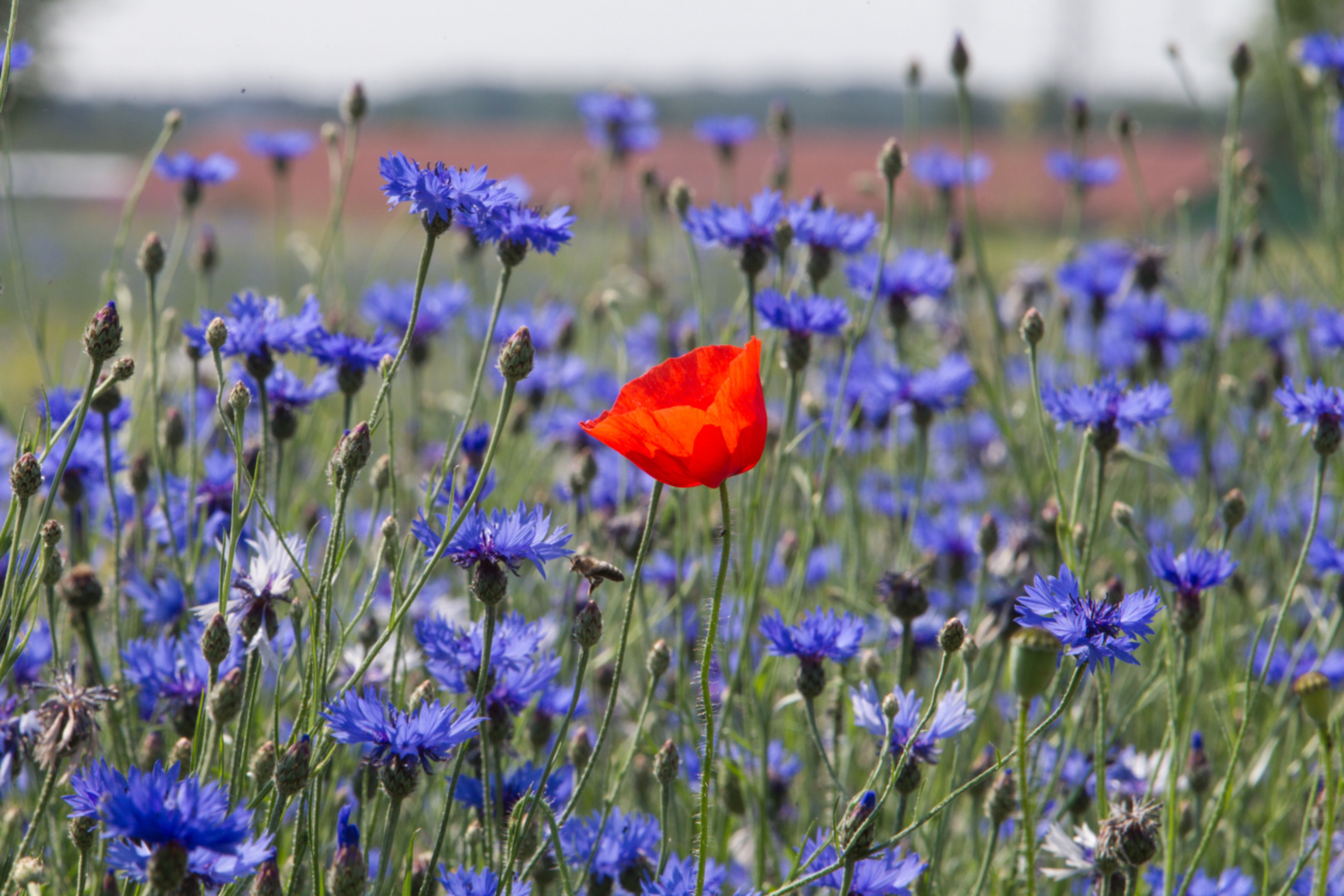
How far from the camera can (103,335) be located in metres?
1.00

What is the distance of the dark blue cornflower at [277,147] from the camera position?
2328 millimetres

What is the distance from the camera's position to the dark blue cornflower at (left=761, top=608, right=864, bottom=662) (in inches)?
49.5

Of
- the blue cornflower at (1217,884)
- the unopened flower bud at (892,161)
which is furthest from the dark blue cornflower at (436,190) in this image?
the blue cornflower at (1217,884)

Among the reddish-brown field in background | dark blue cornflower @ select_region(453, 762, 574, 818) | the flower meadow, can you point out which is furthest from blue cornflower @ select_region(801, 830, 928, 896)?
the reddish-brown field in background

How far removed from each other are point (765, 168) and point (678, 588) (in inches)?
249

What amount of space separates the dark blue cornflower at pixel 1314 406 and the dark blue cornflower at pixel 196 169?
5.44 ft

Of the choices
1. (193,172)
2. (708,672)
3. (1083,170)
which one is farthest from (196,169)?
(1083,170)

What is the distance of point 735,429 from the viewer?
937mm

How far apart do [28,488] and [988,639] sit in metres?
1.15

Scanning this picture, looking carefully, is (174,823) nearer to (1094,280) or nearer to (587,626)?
(587,626)

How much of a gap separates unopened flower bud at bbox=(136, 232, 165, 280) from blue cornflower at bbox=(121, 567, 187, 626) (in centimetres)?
40

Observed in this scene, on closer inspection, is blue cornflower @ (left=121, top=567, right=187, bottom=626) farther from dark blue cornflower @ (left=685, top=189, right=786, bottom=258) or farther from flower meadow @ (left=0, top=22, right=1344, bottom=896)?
dark blue cornflower @ (left=685, top=189, right=786, bottom=258)

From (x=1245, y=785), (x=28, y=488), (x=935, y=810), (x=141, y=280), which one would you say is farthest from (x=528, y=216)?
(x=141, y=280)

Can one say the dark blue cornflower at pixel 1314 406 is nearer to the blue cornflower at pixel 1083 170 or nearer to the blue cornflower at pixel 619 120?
the blue cornflower at pixel 1083 170
